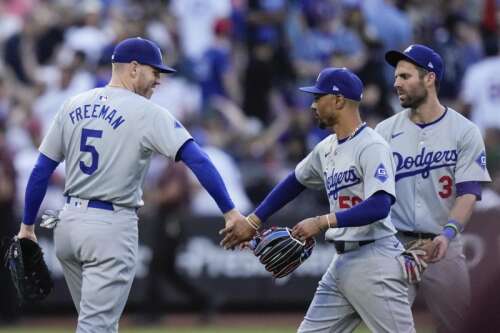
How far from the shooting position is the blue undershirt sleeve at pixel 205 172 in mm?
7066

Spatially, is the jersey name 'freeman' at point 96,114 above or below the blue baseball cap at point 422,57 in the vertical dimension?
below

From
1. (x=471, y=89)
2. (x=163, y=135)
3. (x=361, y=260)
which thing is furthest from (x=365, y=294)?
(x=471, y=89)

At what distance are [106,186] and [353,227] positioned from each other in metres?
1.54

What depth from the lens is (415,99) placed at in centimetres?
762

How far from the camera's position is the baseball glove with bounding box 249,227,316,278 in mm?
7117

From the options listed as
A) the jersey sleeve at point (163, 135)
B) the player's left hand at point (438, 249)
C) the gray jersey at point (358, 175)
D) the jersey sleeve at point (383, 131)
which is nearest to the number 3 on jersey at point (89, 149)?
the jersey sleeve at point (163, 135)

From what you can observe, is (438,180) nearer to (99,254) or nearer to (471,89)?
(99,254)

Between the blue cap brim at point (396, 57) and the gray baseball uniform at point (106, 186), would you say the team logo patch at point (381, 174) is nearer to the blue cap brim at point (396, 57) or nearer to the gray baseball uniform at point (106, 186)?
the blue cap brim at point (396, 57)

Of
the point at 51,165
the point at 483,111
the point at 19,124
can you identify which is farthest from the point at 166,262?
the point at 51,165

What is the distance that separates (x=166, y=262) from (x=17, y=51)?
4.89m

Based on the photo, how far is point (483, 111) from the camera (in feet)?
47.2

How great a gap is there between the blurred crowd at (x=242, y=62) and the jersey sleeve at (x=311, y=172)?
248 inches

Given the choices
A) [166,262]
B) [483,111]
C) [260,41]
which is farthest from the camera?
[260,41]

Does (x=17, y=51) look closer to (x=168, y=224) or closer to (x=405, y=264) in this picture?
(x=168, y=224)
